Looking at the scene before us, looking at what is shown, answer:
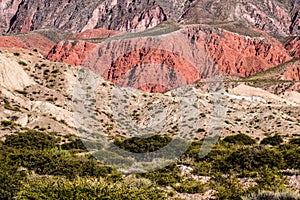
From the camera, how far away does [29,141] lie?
3894 centimetres

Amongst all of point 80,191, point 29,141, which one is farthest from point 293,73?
point 80,191

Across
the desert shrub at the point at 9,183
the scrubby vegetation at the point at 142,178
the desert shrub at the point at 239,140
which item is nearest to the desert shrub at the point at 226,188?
the scrubby vegetation at the point at 142,178

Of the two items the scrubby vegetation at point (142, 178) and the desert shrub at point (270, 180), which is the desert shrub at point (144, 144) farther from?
the desert shrub at point (270, 180)

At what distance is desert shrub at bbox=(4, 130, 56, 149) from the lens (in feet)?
123

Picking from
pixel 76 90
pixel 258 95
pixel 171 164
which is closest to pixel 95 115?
pixel 76 90

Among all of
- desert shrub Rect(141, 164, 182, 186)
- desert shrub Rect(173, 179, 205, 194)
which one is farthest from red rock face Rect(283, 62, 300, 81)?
desert shrub Rect(173, 179, 205, 194)

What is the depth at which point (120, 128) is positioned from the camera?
60.0 metres

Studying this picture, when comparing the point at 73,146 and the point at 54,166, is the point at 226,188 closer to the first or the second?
the point at 54,166

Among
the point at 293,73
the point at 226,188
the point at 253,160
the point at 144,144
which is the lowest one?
the point at 293,73

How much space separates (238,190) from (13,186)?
9.50m

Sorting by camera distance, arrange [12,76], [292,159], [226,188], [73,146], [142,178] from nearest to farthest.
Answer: [226,188]
[142,178]
[292,159]
[73,146]
[12,76]

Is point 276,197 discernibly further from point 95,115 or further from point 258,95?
point 258,95

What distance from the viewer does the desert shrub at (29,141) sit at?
3744 centimetres

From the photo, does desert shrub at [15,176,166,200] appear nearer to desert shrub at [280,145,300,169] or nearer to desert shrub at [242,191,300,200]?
desert shrub at [242,191,300,200]
